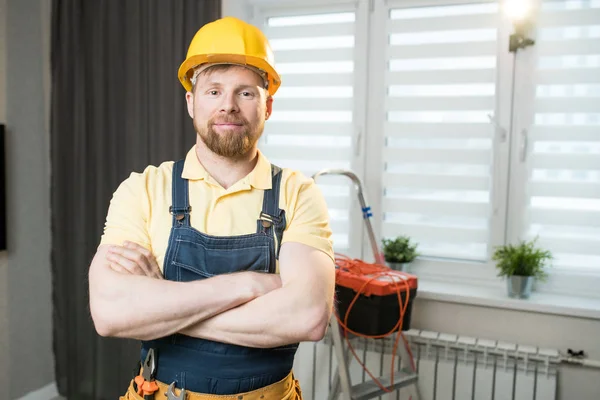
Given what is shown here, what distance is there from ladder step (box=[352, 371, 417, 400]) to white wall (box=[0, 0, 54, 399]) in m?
1.87

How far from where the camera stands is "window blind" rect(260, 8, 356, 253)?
9.27 feet

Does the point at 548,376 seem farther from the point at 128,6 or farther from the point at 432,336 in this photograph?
the point at 128,6

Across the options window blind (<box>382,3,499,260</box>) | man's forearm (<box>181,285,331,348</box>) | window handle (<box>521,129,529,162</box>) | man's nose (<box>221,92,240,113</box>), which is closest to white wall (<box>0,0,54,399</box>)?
window blind (<box>382,3,499,260</box>)

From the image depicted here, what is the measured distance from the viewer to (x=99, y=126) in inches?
115

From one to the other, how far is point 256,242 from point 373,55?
1.71 metres

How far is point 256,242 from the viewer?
1321 mm

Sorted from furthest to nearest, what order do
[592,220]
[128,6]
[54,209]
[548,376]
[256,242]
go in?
[54,209], [128,6], [592,220], [548,376], [256,242]

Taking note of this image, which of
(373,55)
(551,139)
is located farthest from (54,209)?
(551,139)

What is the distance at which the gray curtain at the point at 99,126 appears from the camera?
2.76 meters

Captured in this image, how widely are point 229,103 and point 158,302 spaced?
465 mm

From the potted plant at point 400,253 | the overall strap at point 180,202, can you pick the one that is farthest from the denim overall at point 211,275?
the potted plant at point 400,253

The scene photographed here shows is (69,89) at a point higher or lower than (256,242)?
higher

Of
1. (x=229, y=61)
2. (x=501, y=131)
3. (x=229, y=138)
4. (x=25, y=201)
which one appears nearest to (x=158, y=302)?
(x=229, y=138)

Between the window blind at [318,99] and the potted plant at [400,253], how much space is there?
280 millimetres
